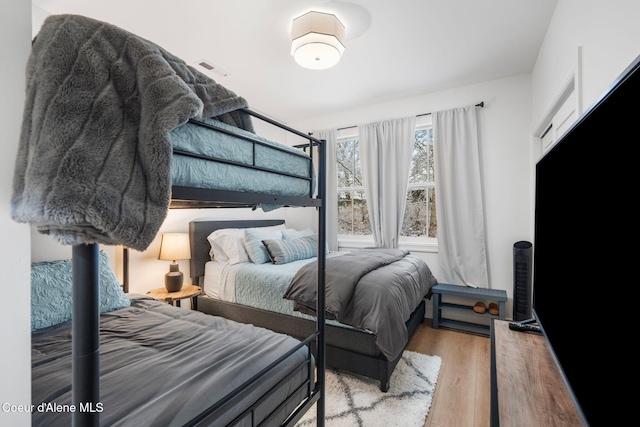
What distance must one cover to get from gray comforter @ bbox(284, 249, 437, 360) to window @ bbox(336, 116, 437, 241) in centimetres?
132

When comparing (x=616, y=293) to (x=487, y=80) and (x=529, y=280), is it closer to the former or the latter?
(x=529, y=280)

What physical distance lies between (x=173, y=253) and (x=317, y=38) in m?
2.21

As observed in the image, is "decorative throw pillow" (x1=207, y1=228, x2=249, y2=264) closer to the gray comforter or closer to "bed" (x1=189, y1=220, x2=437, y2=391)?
"bed" (x1=189, y1=220, x2=437, y2=391)

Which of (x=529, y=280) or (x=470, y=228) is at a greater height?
(x=470, y=228)

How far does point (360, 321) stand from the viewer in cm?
192

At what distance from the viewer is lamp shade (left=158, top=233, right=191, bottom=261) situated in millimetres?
2559

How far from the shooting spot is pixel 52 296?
1.44 meters

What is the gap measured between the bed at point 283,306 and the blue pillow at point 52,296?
112cm

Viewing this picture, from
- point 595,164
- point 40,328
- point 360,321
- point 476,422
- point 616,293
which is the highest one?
point 595,164

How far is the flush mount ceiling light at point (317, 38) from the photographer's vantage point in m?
2.00

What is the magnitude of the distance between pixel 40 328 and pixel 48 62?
1.47 meters

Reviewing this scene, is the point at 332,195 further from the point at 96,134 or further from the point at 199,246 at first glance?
the point at 96,134

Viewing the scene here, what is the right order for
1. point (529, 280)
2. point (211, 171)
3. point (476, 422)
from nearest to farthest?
1. point (211, 171)
2. point (476, 422)
3. point (529, 280)

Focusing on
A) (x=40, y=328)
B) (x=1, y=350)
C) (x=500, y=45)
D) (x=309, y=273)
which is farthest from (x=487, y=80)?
(x=40, y=328)
